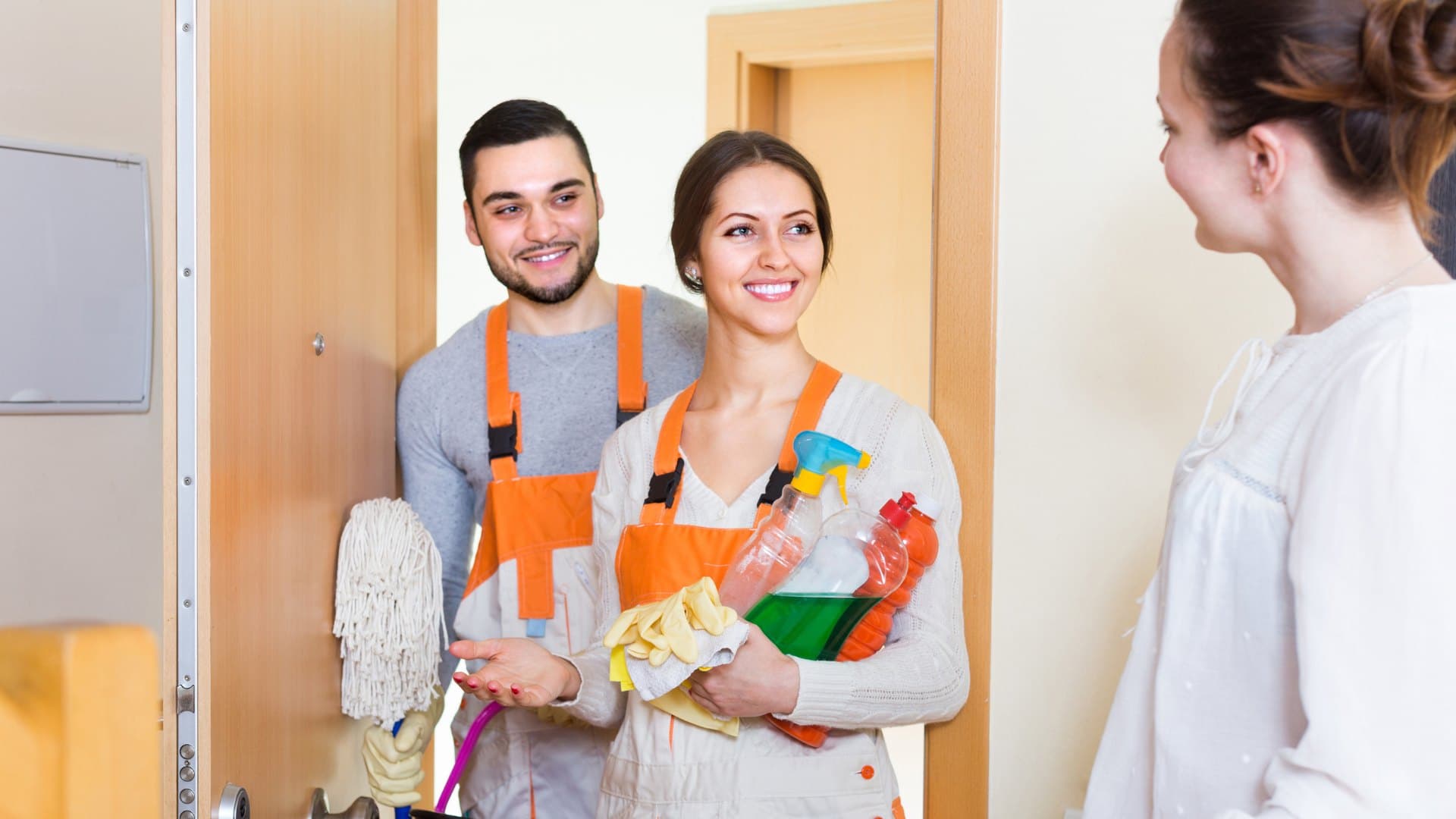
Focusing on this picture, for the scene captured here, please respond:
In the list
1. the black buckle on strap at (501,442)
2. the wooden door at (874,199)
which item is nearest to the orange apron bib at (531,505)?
the black buckle on strap at (501,442)

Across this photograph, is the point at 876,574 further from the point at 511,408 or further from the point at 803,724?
the point at 511,408

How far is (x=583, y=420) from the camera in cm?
174


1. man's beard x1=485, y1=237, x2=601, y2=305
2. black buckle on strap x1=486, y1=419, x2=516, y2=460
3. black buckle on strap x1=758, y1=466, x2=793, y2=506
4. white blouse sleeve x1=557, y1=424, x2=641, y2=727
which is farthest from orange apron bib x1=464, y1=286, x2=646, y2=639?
black buckle on strap x1=758, y1=466, x2=793, y2=506

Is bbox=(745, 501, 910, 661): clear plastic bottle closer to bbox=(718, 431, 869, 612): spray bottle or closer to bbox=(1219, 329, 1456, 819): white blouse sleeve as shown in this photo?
bbox=(718, 431, 869, 612): spray bottle

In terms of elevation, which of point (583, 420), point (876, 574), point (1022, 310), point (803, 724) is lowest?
point (803, 724)

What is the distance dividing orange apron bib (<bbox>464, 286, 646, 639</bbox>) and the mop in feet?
0.40

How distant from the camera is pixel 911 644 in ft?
4.05

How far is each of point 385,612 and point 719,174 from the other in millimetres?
690

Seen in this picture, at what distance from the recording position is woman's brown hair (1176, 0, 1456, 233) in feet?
2.33

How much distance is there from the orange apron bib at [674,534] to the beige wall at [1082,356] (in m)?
0.24

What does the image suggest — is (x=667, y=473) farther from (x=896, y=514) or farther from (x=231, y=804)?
(x=231, y=804)

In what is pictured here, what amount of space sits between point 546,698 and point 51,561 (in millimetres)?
509

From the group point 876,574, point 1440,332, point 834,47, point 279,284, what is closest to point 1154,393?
point 876,574

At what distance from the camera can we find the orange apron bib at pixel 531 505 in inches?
66.0
